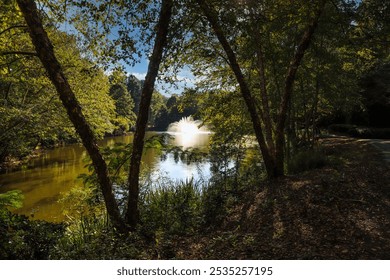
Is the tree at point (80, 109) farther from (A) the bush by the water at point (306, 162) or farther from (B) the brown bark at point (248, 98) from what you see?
(A) the bush by the water at point (306, 162)

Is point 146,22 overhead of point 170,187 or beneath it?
overhead

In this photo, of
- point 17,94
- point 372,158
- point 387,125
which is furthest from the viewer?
point 387,125

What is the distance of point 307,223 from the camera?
5.45 m

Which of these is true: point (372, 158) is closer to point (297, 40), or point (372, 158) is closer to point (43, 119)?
point (297, 40)

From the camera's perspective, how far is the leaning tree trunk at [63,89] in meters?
4.83

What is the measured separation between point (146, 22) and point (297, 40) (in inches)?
263

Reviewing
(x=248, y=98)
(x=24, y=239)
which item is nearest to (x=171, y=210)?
(x=24, y=239)

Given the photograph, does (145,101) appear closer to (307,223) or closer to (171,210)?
(171,210)

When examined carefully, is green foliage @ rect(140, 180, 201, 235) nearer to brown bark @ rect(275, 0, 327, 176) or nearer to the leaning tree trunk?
the leaning tree trunk

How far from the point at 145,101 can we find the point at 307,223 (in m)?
3.91

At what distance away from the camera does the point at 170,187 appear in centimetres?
936

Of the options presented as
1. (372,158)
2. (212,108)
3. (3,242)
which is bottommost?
(3,242)

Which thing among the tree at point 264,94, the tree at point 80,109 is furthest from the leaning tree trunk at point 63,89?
the tree at point 264,94
